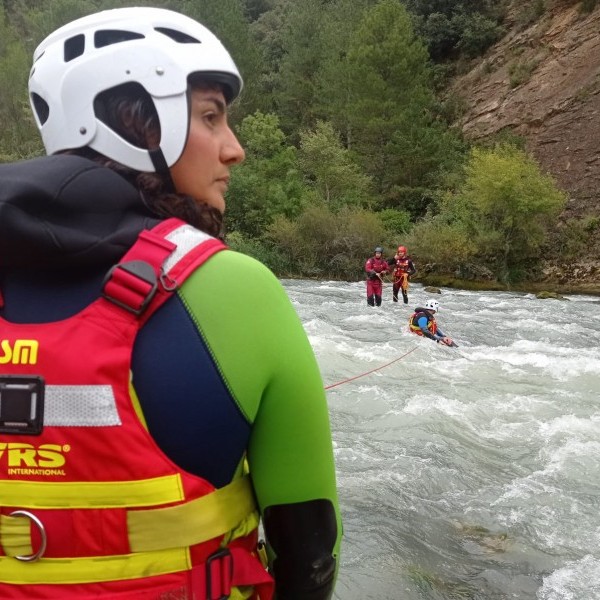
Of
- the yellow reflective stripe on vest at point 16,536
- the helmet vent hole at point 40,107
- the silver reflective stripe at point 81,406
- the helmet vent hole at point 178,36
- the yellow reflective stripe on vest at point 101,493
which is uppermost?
the helmet vent hole at point 178,36

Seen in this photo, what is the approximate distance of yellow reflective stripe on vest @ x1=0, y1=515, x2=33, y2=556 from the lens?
1.02 m

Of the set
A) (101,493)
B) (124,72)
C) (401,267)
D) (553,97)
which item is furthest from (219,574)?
(553,97)

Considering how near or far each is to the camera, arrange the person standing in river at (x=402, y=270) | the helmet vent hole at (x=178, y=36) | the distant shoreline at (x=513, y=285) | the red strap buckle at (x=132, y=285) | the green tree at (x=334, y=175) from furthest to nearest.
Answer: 1. the green tree at (x=334, y=175)
2. the distant shoreline at (x=513, y=285)
3. the person standing in river at (x=402, y=270)
4. the helmet vent hole at (x=178, y=36)
5. the red strap buckle at (x=132, y=285)

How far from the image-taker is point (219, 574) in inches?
42.1

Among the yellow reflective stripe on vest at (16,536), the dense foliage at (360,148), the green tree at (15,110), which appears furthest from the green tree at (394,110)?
the yellow reflective stripe on vest at (16,536)

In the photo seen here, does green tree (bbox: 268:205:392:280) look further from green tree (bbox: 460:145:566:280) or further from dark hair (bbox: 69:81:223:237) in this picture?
dark hair (bbox: 69:81:223:237)

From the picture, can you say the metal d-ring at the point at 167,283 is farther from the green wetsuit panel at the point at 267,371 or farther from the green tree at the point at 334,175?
the green tree at the point at 334,175

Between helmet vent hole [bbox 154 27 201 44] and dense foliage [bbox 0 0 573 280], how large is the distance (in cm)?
2040

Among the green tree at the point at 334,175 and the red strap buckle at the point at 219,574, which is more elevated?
the green tree at the point at 334,175

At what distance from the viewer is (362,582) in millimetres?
3475

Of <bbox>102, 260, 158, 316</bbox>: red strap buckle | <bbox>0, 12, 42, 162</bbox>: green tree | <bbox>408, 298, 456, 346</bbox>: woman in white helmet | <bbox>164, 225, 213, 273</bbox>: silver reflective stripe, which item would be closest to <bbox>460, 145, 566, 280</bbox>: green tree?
<bbox>408, 298, 456, 346</bbox>: woman in white helmet

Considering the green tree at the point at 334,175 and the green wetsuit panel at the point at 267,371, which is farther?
the green tree at the point at 334,175

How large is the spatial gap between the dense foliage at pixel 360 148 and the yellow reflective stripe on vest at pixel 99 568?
20831 mm

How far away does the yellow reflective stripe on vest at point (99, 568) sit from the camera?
1010 mm
